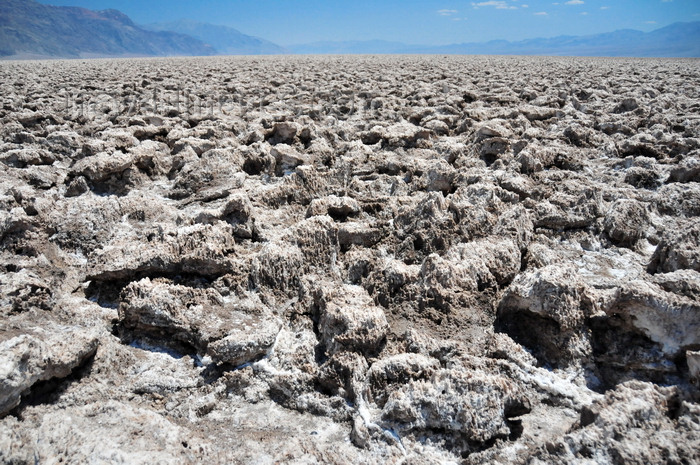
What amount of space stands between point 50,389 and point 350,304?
4.26 feet

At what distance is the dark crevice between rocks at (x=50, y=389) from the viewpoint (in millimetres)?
1680

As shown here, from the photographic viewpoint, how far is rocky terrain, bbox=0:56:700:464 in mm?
1589

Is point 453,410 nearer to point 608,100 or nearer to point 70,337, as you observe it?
point 70,337

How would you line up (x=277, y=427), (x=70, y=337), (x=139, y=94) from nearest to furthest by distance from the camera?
1. (x=277, y=427)
2. (x=70, y=337)
3. (x=139, y=94)

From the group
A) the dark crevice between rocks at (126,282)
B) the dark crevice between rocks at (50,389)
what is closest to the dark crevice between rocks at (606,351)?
the dark crevice between rocks at (126,282)

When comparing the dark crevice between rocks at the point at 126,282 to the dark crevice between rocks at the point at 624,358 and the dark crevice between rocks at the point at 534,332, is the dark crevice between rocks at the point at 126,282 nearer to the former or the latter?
the dark crevice between rocks at the point at 534,332

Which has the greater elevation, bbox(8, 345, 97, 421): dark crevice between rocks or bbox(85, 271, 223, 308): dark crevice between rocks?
bbox(85, 271, 223, 308): dark crevice between rocks

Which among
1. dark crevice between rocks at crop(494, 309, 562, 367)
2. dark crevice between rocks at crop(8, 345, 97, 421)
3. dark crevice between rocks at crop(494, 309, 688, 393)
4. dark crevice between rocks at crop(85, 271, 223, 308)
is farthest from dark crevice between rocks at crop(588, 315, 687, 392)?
dark crevice between rocks at crop(8, 345, 97, 421)

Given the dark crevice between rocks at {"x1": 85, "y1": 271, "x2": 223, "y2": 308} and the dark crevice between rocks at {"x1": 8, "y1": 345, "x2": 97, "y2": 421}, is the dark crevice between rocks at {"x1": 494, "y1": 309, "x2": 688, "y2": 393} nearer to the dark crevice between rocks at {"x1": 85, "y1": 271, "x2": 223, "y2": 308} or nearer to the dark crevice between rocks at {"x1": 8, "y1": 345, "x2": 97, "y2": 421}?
the dark crevice between rocks at {"x1": 85, "y1": 271, "x2": 223, "y2": 308}

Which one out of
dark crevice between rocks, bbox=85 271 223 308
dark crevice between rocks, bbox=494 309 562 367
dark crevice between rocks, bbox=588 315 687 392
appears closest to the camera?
dark crevice between rocks, bbox=588 315 687 392

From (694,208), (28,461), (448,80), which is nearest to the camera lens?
(28,461)

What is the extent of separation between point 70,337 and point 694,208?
406 centimetres

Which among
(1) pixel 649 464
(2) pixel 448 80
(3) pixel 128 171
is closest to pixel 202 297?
(1) pixel 649 464

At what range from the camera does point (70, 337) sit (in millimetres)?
1920
